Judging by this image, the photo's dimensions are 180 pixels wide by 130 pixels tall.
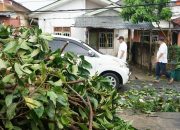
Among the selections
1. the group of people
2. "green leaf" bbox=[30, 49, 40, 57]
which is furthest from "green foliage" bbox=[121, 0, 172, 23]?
"green leaf" bbox=[30, 49, 40, 57]

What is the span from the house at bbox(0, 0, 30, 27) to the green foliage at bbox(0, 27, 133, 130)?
60.7 ft

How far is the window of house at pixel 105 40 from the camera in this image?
23.0 m

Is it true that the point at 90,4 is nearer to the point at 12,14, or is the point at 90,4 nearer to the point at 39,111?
the point at 12,14

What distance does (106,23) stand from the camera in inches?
820

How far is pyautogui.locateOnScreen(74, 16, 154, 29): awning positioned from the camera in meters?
19.4

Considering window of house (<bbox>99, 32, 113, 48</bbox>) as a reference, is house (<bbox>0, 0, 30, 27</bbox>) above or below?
above

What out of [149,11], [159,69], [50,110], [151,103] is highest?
[149,11]

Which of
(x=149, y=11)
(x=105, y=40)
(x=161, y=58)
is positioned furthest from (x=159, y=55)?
(x=105, y=40)

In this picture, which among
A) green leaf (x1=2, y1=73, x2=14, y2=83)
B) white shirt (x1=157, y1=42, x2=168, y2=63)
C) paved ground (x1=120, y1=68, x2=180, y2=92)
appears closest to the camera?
green leaf (x1=2, y1=73, x2=14, y2=83)

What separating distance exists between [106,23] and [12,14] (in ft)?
23.4

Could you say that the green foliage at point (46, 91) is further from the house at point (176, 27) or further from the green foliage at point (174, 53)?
the house at point (176, 27)

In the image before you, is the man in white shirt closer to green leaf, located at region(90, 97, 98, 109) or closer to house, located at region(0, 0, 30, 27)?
green leaf, located at region(90, 97, 98, 109)

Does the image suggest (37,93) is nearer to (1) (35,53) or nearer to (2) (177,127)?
(1) (35,53)

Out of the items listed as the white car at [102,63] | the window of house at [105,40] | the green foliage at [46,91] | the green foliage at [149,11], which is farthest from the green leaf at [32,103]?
the window of house at [105,40]
